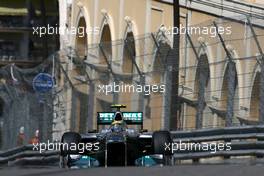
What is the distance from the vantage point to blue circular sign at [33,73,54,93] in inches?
993

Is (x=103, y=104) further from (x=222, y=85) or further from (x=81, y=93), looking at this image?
(x=222, y=85)

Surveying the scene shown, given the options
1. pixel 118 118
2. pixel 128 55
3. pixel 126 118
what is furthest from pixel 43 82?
pixel 118 118

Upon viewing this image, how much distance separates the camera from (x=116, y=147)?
49.6 feet

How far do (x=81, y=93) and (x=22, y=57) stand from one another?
176 ft

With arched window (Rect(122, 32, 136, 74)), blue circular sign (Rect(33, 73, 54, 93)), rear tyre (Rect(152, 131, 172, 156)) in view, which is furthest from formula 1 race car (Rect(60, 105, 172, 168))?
blue circular sign (Rect(33, 73, 54, 93))

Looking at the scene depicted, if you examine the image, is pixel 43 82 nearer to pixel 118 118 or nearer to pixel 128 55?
pixel 128 55

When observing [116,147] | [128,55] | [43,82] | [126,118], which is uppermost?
[128,55]

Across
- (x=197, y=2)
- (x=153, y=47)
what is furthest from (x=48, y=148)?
(x=197, y=2)

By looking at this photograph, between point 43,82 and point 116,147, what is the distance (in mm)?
10455

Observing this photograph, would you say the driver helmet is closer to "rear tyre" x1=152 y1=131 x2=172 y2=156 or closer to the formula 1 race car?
the formula 1 race car

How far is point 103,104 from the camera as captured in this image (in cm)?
2411

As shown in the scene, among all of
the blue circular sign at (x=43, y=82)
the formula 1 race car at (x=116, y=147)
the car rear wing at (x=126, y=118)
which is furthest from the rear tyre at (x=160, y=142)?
the blue circular sign at (x=43, y=82)

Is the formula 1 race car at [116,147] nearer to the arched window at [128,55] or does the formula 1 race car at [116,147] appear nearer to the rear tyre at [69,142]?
the rear tyre at [69,142]

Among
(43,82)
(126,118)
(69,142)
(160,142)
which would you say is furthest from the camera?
(43,82)
